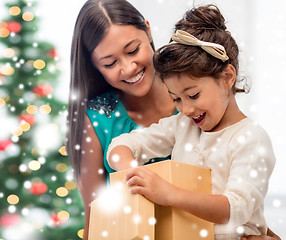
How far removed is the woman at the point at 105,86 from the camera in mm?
1490

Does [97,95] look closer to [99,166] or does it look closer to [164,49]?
[99,166]

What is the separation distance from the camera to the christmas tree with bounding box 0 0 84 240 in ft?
7.93

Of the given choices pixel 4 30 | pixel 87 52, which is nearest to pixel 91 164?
pixel 87 52

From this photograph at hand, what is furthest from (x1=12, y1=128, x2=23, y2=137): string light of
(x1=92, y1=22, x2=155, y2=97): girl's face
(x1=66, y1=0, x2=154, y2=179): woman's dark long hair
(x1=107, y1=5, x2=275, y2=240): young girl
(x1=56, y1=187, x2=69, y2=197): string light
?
(x1=107, y1=5, x2=275, y2=240): young girl

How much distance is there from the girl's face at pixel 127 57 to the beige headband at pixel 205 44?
12.3 inches

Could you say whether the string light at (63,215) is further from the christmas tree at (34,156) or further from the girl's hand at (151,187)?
the girl's hand at (151,187)

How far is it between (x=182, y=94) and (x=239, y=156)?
22cm

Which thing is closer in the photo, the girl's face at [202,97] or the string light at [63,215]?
the girl's face at [202,97]

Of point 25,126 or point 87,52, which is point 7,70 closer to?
point 25,126

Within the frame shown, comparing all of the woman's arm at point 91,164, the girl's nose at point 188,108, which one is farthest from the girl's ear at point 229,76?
the woman's arm at point 91,164

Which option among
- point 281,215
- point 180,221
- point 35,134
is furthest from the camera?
point 281,215

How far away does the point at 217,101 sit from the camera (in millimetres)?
1165

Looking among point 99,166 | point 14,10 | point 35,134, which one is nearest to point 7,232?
point 35,134

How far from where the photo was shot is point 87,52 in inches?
62.9
